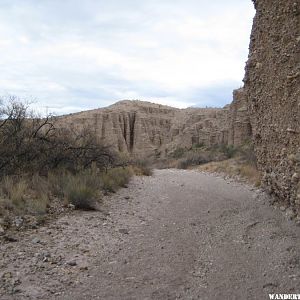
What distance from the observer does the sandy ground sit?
5836 mm

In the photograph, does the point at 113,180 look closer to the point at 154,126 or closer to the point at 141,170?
the point at 141,170

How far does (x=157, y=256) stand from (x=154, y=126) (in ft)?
224

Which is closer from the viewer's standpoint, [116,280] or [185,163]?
[116,280]

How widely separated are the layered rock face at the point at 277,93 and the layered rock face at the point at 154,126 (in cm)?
4136

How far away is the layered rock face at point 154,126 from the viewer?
60.8 meters

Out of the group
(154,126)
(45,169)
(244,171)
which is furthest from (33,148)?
(154,126)

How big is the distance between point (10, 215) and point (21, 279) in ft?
10.8

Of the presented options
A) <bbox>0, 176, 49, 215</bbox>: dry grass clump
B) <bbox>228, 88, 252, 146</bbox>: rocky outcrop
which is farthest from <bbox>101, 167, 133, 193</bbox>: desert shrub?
<bbox>228, 88, 252, 146</bbox>: rocky outcrop

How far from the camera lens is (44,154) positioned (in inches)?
600

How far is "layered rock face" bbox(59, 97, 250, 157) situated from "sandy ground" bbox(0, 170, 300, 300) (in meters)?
42.7

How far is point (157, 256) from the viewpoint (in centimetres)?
739

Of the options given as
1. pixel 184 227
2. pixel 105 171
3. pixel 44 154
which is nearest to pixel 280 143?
pixel 184 227

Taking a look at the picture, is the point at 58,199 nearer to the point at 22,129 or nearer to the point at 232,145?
the point at 22,129

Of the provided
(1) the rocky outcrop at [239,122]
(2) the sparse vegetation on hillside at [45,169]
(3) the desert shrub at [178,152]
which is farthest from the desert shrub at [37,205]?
(3) the desert shrub at [178,152]
